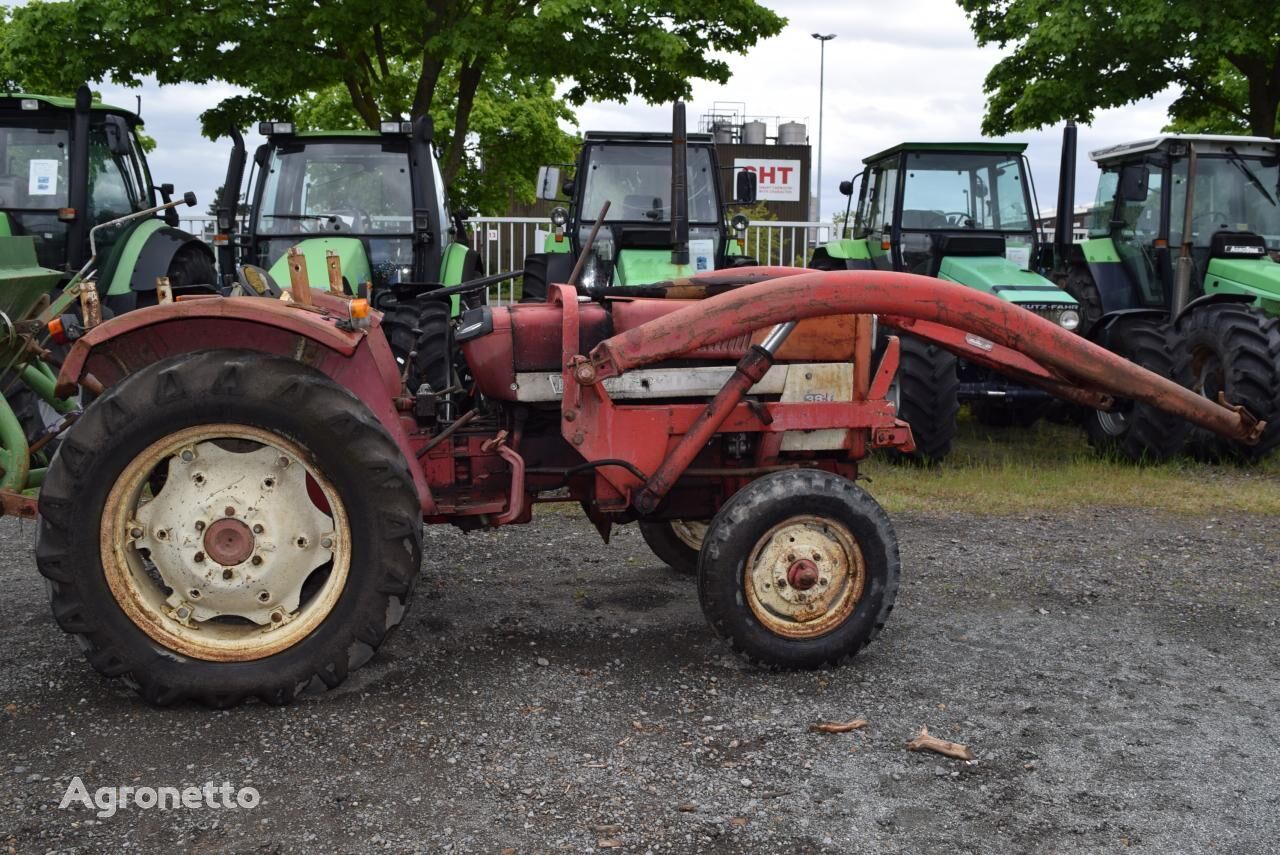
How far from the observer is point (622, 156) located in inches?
434

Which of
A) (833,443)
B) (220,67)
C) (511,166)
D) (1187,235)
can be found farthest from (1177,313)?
(511,166)

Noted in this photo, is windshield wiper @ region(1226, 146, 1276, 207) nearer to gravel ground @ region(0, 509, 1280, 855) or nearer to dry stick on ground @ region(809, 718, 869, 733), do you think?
gravel ground @ region(0, 509, 1280, 855)

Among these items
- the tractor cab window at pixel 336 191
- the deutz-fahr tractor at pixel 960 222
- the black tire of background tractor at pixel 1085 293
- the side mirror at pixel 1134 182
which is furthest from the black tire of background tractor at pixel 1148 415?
the tractor cab window at pixel 336 191

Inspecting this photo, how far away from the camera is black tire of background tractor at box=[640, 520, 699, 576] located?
19.1 ft

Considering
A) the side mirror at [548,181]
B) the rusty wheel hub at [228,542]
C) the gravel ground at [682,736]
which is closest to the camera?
the gravel ground at [682,736]

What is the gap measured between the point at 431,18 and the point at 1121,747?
40.6ft

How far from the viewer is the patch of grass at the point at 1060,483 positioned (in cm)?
786

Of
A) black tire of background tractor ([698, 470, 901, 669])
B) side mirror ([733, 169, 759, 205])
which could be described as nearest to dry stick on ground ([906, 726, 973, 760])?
black tire of background tractor ([698, 470, 901, 669])

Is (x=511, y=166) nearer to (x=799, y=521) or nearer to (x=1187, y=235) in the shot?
(x=1187, y=235)

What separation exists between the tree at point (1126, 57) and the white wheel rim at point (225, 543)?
49.5ft

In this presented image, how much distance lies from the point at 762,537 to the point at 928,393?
4621 mm

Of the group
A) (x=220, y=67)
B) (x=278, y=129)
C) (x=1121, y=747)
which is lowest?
(x=1121, y=747)

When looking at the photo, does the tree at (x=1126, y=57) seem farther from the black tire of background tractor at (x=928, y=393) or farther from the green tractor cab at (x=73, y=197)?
the green tractor cab at (x=73, y=197)

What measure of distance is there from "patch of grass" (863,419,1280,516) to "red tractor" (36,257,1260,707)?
299 cm
